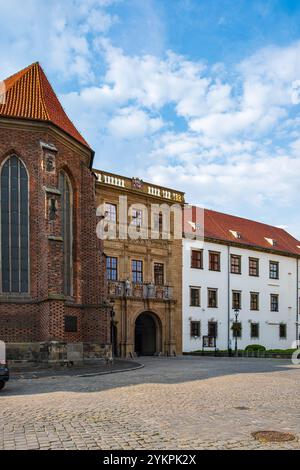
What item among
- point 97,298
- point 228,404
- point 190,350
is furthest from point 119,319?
point 228,404

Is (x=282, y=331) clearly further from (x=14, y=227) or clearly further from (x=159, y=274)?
(x=14, y=227)

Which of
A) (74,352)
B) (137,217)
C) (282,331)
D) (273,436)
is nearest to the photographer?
(273,436)

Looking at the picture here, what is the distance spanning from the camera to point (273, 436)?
732 centimetres

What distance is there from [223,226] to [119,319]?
14715 millimetres

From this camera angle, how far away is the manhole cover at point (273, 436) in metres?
7.09

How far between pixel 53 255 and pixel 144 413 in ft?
37.4

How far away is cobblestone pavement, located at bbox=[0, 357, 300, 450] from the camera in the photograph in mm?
6895

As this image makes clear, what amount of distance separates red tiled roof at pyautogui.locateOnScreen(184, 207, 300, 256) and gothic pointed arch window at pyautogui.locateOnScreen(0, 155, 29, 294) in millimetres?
18444

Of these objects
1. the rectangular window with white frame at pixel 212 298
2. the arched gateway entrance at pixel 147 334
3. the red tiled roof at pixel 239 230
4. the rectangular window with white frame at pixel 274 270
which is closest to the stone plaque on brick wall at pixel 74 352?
the arched gateway entrance at pixel 147 334

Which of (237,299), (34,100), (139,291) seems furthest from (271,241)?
(34,100)

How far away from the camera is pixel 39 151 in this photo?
2081 cm

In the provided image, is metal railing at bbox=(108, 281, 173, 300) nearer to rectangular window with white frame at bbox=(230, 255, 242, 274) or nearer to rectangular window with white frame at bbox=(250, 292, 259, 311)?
rectangular window with white frame at bbox=(230, 255, 242, 274)

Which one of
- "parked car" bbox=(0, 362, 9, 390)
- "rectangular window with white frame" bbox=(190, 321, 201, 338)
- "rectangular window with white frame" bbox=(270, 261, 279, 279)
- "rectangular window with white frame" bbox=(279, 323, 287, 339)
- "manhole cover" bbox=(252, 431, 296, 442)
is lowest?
"rectangular window with white frame" bbox=(279, 323, 287, 339)

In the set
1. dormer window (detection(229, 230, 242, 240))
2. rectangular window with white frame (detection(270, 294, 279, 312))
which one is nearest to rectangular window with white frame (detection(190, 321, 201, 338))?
dormer window (detection(229, 230, 242, 240))
